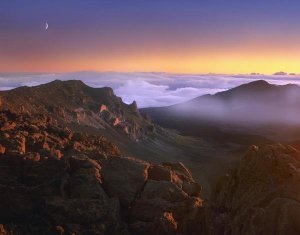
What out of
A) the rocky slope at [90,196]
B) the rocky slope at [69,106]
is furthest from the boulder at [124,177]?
the rocky slope at [69,106]

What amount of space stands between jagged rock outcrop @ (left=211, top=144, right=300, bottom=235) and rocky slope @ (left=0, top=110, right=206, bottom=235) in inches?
82.9

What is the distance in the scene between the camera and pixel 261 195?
104 feet

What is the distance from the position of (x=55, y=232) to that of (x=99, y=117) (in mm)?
155492

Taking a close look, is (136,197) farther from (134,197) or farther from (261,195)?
(261,195)

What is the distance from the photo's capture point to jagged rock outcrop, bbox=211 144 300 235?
28.2 m

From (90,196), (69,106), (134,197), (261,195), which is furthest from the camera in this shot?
(69,106)

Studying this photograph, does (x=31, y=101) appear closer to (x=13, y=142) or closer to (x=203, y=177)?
(x=203, y=177)

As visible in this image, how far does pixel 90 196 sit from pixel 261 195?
12.3 metres

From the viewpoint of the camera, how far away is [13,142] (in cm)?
4359

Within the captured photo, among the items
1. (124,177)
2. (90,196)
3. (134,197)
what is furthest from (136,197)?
(90,196)

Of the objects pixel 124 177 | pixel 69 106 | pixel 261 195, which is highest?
pixel 261 195

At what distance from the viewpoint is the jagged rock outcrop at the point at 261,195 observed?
28.2 meters

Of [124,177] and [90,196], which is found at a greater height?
[124,177]

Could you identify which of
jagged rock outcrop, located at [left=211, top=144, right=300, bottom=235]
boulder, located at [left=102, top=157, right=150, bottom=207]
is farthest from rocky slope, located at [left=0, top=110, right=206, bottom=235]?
jagged rock outcrop, located at [left=211, top=144, right=300, bottom=235]
